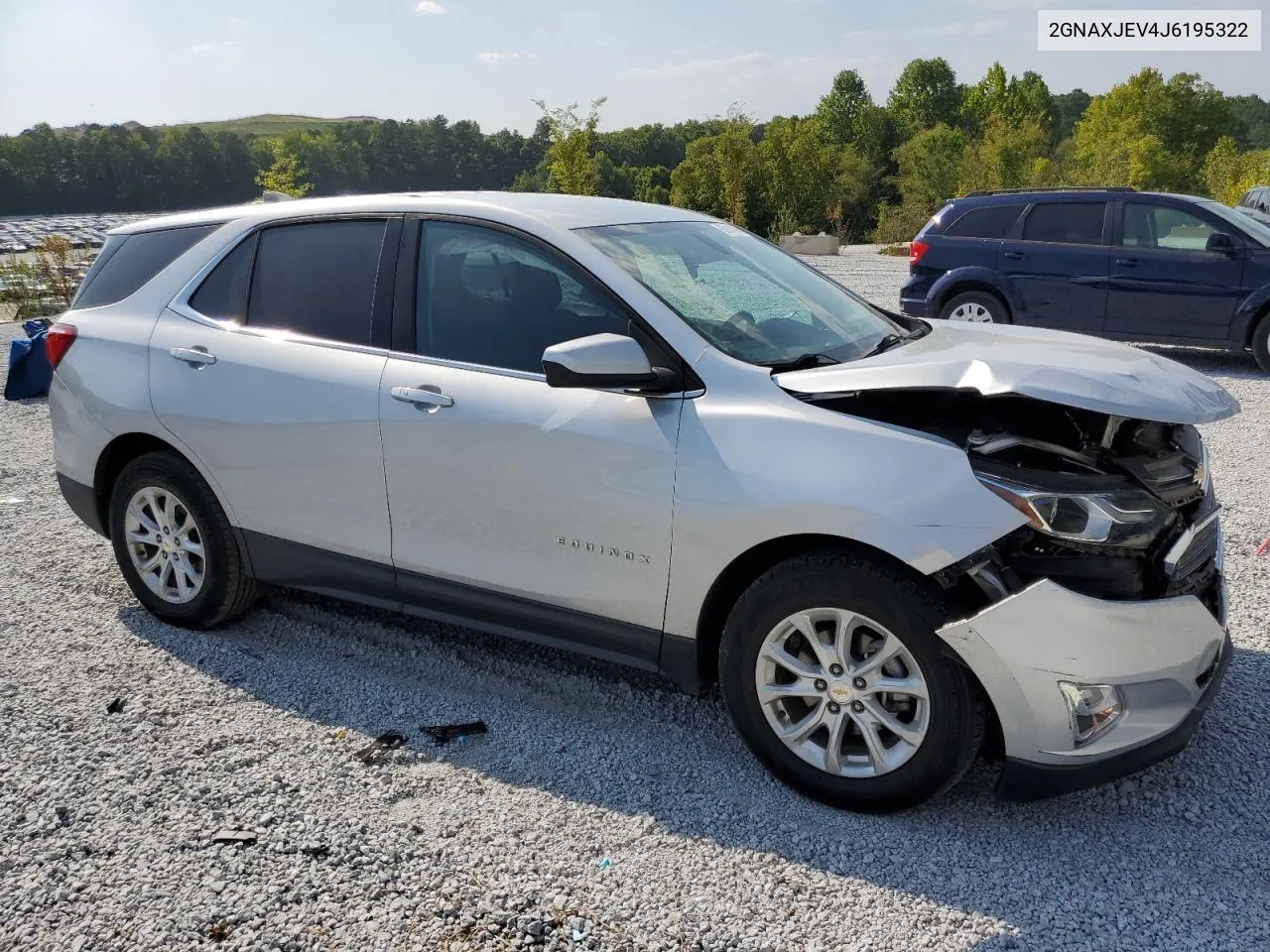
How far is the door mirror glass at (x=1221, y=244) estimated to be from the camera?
10100 millimetres

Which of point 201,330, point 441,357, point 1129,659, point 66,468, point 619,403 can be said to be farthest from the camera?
point 66,468

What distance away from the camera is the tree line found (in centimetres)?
3900

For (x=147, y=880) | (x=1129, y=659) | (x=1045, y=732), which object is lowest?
(x=147, y=880)

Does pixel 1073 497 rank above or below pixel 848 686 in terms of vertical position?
above

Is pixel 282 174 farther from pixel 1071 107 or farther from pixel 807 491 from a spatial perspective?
pixel 1071 107

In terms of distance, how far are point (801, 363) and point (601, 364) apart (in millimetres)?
689

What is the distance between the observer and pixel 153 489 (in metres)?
4.43

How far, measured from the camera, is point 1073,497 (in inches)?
109

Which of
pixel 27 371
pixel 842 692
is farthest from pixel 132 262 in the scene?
pixel 27 371

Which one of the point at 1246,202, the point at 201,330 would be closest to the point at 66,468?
the point at 201,330

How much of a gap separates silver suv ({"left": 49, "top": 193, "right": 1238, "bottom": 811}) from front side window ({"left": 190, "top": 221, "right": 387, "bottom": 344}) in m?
0.01

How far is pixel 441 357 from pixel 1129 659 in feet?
7.97

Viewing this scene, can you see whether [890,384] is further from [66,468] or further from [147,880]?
[66,468]

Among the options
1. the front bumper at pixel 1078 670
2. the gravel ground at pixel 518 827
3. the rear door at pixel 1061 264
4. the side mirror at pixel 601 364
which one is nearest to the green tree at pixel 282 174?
Result: the rear door at pixel 1061 264
